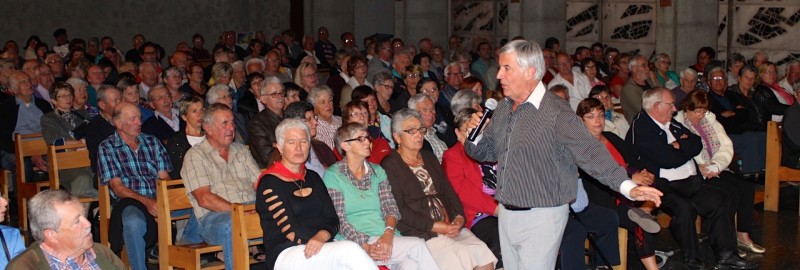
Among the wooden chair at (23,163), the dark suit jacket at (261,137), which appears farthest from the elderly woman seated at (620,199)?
the wooden chair at (23,163)

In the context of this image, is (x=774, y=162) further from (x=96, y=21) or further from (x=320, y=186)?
(x=96, y=21)

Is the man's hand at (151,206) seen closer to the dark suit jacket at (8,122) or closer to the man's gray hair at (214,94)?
the man's gray hair at (214,94)

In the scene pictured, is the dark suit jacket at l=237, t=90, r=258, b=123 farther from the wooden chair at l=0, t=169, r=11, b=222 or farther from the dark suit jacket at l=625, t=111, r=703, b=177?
the dark suit jacket at l=625, t=111, r=703, b=177

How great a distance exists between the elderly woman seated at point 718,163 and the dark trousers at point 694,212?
1.18ft

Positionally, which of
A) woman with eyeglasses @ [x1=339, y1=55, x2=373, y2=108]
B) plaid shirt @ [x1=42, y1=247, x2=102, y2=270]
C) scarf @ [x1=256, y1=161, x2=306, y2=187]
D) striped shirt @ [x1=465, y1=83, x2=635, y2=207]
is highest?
woman with eyeglasses @ [x1=339, y1=55, x2=373, y2=108]

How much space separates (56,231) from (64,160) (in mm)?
3158

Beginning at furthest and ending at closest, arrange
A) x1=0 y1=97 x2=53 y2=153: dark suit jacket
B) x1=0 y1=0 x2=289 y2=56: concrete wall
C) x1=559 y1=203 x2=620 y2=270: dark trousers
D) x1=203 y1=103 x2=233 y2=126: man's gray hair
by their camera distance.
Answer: x1=0 y1=0 x2=289 y2=56: concrete wall, x1=0 y1=97 x2=53 y2=153: dark suit jacket, x1=203 y1=103 x2=233 y2=126: man's gray hair, x1=559 y1=203 x2=620 y2=270: dark trousers

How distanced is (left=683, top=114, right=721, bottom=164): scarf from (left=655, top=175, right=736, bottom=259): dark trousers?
0.51m

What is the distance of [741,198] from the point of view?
25.4 feet

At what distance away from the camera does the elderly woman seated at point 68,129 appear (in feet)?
24.9

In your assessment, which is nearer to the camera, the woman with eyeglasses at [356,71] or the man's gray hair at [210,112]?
the man's gray hair at [210,112]

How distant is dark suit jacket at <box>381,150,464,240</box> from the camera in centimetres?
612

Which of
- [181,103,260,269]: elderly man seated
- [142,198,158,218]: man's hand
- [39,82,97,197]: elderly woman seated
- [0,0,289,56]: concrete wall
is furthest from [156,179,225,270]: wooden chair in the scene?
[0,0,289,56]: concrete wall

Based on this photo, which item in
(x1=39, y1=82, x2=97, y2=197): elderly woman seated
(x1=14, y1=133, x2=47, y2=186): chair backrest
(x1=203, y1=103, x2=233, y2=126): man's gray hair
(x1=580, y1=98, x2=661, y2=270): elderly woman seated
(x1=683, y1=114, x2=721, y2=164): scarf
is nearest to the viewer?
(x1=203, y1=103, x2=233, y2=126): man's gray hair
